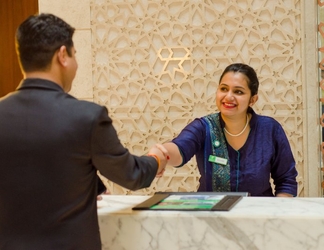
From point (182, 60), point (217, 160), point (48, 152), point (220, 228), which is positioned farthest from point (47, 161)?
point (182, 60)

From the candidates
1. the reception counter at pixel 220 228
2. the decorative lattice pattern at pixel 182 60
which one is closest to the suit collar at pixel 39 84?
the reception counter at pixel 220 228

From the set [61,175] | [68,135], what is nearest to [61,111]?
[68,135]

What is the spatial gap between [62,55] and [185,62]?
3.37 metres

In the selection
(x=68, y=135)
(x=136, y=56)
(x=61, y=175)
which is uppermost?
(x=136, y=56)

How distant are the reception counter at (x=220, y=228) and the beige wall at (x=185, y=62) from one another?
9.48 feet

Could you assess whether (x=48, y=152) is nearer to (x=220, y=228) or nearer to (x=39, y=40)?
(x=39, y=40)

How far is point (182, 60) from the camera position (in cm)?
486

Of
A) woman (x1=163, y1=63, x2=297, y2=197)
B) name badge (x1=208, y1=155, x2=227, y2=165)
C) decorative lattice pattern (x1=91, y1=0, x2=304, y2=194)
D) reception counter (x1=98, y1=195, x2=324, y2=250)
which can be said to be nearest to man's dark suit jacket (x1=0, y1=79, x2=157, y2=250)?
reception counter (x1=98, y1=195, x2=324, y2=250)

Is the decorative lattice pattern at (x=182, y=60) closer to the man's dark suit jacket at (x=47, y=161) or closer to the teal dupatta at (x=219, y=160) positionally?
the teal dupatta at (x=219, y=160)

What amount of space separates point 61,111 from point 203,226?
0.68 metres

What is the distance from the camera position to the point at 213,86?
482cm

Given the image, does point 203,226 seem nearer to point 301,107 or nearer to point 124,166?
point 124,166

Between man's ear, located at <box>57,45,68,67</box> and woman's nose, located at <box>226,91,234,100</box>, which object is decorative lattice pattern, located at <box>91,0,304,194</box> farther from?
man's ear, located at <box>57,45,68,67</box>

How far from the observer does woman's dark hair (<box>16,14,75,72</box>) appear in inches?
61.0
